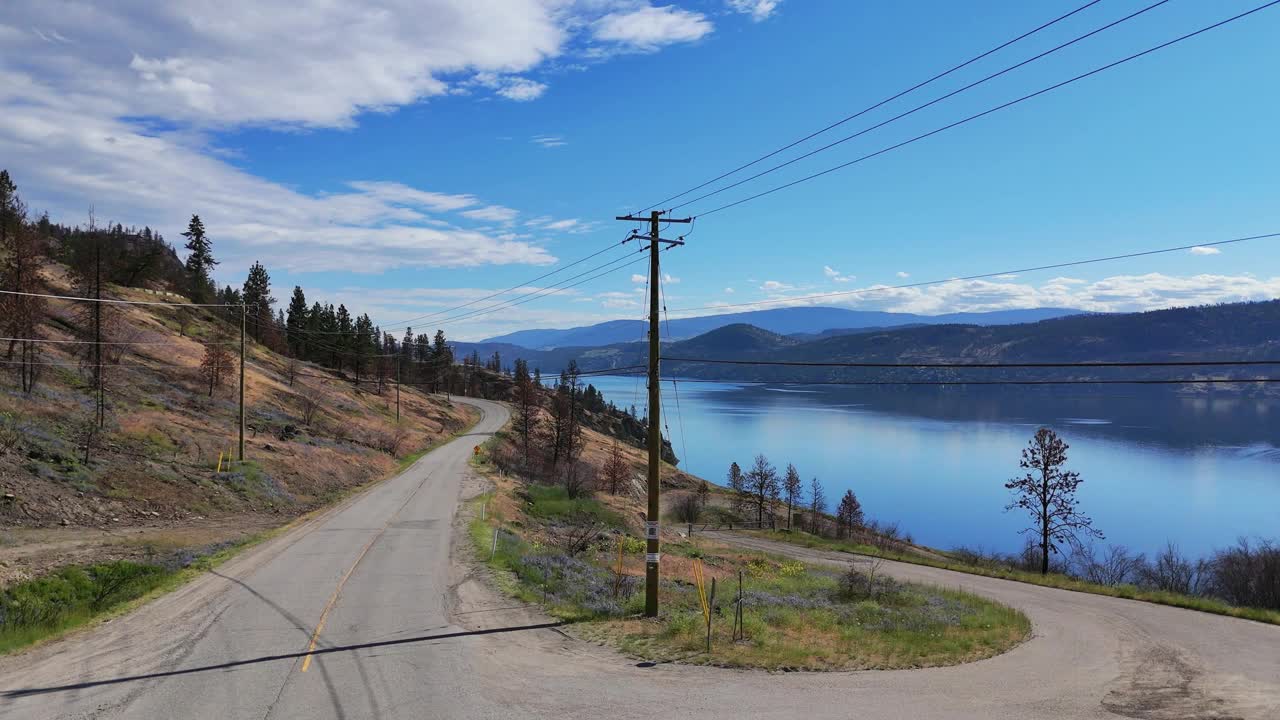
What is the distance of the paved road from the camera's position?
12.4m

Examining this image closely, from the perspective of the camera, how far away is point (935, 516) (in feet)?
327

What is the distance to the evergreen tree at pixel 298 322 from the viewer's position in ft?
363

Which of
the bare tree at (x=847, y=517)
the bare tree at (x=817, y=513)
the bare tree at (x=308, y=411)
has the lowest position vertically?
the bare tree at (x=817, y=513)

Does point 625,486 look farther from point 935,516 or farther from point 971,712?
point 971,712

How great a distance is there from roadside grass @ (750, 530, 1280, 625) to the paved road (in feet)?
16.9

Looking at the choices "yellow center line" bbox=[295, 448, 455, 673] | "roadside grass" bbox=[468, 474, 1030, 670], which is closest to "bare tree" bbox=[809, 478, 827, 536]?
"roadside grass" bbox=[468, 474, 1030, 670]

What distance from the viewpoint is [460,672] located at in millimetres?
13969

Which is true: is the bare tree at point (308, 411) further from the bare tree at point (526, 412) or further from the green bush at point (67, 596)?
the green bush at point (67, 596)

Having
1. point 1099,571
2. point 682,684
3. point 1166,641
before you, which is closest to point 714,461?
point 1099,571

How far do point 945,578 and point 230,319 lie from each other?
3940 inches

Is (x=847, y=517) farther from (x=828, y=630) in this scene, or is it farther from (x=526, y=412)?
(x=828, y=630)

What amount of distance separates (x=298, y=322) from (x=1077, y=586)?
113 m

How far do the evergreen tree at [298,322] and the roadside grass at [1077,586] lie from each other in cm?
8138

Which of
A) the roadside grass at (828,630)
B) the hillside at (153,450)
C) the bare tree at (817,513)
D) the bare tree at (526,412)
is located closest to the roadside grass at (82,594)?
the hillside at (153,450)
